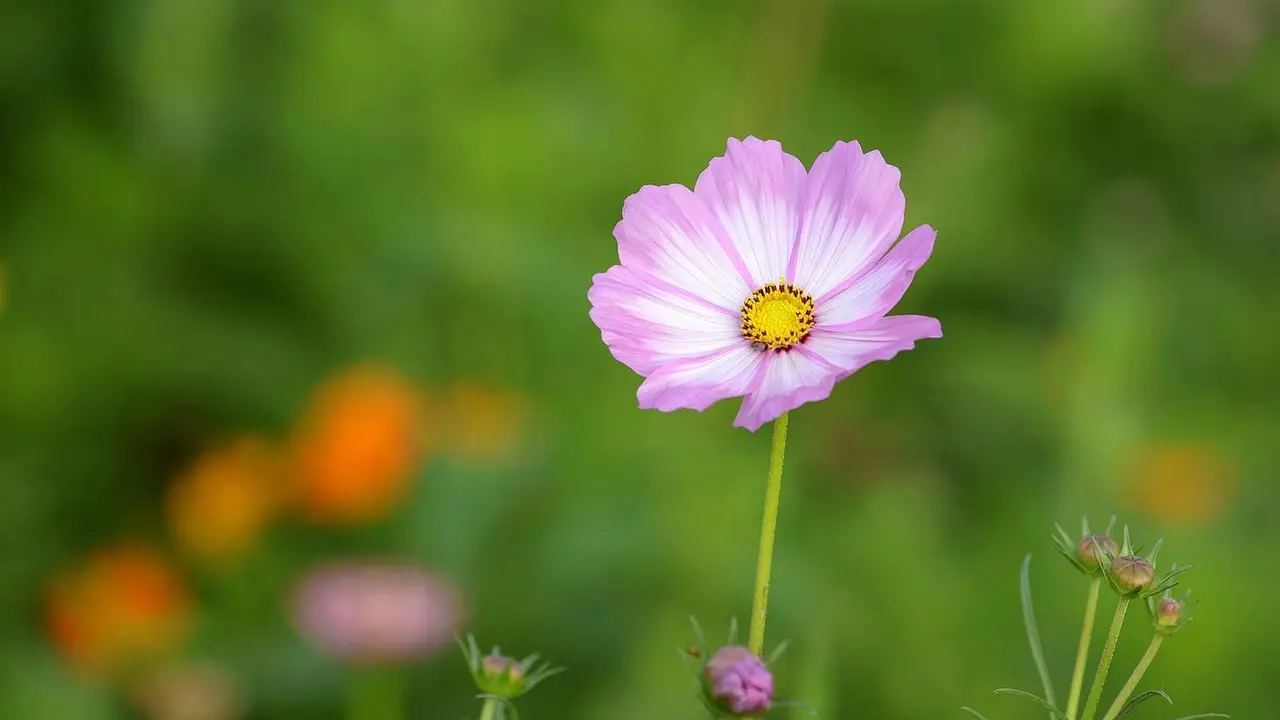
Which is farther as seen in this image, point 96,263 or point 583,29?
point 583,29

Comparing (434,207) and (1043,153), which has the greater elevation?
(1043,153)

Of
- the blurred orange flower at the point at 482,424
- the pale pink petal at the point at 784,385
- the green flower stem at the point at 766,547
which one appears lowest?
the green flower stem at the point at 766,547

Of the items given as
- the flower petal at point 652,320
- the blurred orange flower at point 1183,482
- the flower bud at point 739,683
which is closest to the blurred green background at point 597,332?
the blurred orange flower at point 1183,482

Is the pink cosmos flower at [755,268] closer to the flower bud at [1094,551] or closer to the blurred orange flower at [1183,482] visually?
the flower bud at [1094,551]

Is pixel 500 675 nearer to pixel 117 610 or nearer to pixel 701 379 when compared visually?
pixel 701 379

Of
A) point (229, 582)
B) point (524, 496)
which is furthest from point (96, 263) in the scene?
point (524, 496)

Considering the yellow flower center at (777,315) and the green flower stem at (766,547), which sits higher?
the yellow flower center at (777,315)

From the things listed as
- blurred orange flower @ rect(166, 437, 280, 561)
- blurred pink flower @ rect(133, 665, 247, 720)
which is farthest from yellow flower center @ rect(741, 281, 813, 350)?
blurred orange flower @ rect(166, 437, 280, 561)

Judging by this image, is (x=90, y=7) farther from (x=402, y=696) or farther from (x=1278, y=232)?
(x=1278, y=232)
